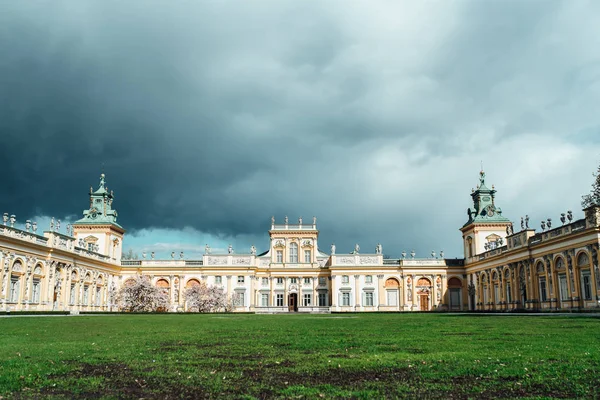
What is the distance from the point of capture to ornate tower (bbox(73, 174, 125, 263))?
70.3m

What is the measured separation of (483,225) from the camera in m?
69.7

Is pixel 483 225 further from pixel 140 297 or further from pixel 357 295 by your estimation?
pixel 140 297

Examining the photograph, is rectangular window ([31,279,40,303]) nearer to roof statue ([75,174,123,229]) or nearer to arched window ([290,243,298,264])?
roof statue ([75,174,123,229])

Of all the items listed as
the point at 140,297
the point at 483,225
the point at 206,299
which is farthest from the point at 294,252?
the point at 483,225

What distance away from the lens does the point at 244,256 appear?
7444 cm

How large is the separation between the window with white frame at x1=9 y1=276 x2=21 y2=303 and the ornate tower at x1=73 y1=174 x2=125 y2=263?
66.3 ft

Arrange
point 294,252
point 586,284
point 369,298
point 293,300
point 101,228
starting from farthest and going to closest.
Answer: point 294,252, point 293,300, point 369,298, point 101,228, point 586,284

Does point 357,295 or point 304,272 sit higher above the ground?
point 304,272

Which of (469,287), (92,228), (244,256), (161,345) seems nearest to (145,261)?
(92,228)

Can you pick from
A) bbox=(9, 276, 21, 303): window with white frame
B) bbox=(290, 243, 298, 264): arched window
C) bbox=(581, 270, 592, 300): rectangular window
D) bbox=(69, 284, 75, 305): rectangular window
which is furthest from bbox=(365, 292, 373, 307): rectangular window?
bbox=(9, 276, 21, 303): window with white frame

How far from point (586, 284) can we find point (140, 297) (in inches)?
1973

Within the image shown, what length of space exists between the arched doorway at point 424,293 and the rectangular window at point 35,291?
48.7m

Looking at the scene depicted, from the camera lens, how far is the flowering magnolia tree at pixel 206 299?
220ft

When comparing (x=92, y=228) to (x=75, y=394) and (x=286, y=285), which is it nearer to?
(x=286, y=285)
